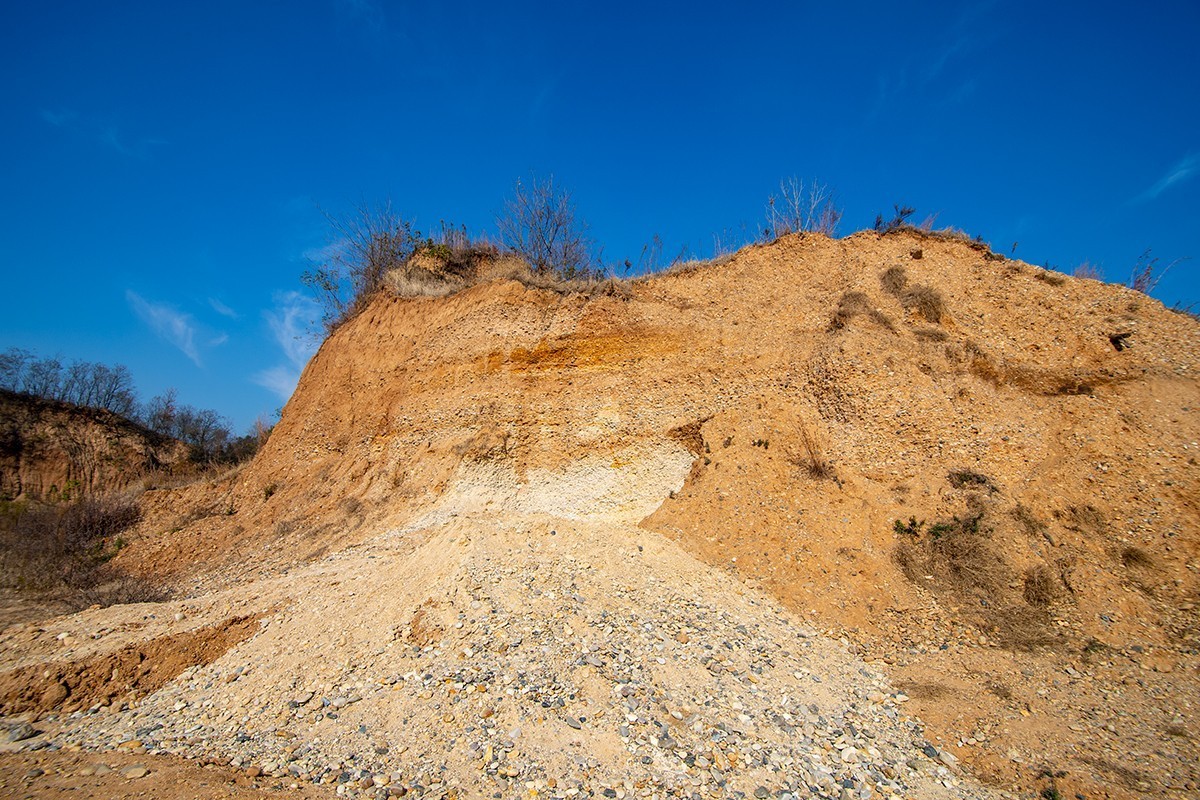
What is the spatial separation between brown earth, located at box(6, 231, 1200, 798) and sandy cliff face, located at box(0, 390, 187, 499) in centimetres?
777

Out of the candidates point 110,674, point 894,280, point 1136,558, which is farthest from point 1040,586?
point 110,674

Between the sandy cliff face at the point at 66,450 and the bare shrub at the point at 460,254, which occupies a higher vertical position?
the bare shrub at the point at 460,254

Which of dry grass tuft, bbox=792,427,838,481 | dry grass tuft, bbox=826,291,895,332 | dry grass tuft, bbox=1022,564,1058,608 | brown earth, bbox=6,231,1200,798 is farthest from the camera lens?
dry grass tuft, bbox=826,291,895,332

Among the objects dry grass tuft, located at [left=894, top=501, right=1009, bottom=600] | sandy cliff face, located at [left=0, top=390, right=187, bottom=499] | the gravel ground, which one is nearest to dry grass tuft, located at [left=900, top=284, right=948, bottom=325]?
dry grass tuft, located at [left=894, top=501, right=1009, bottom=600]

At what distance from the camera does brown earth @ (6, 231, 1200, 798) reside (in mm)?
6500

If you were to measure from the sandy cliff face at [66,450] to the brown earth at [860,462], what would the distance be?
777 centimetres

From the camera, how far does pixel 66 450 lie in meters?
18.2

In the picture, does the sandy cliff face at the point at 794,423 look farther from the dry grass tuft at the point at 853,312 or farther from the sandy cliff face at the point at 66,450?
the sandy cliff face at the point at 66,450

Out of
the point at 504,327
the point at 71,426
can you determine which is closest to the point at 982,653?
the point at 504,327

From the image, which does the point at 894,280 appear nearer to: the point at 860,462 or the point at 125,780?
the point at 860,462

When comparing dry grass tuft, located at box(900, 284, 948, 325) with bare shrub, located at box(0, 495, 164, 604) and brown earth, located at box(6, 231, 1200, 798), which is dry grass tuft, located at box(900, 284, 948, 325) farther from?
bare shrub, located at box(0, 495, 164, 604)

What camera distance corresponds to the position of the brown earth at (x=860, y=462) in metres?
6.50

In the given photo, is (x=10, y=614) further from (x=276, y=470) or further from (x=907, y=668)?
(x=907, y=668)

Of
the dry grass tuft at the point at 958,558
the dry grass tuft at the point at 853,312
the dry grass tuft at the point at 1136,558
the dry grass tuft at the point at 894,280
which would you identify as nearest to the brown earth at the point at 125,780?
the dry grass tuft at the point at 958,558
